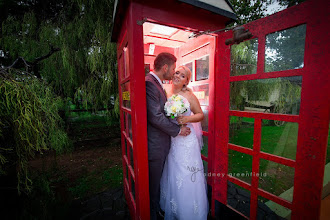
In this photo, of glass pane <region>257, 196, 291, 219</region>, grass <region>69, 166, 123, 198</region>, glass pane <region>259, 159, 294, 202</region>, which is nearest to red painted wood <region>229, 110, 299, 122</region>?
glass pane <region>257, 196, 291, 219</region>

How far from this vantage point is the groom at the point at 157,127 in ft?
6.23

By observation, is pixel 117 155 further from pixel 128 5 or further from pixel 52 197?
pixel 128 5

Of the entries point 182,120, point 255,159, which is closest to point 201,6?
point 182,120

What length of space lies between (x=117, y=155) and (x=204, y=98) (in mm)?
4506

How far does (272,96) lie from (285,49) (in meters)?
0.50

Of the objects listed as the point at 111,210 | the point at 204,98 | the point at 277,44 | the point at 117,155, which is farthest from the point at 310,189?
the point at 117,155

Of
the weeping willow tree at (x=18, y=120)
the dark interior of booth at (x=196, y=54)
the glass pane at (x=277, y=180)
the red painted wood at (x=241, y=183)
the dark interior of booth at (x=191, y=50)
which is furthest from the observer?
the glass pane at (x=277, y=180)

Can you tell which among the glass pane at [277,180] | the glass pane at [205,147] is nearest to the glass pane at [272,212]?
the glass pane at [277,180]

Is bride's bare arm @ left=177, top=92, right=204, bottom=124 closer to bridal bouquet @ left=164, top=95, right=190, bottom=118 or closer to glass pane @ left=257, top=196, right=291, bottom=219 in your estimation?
bridal bouquet @ left=164, top=95, right=190, bottom=118

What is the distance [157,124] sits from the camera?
1901mm

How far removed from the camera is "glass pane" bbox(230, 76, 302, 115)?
1.46 meters

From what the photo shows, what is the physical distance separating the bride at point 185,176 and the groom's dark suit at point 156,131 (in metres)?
0.21

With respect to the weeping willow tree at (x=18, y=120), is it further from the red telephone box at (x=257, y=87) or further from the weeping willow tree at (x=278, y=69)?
the weeping willow tree at (x=278, y=69)

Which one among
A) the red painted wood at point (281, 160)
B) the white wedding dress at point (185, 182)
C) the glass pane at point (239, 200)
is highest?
the red painted wood at point (281, 160)
